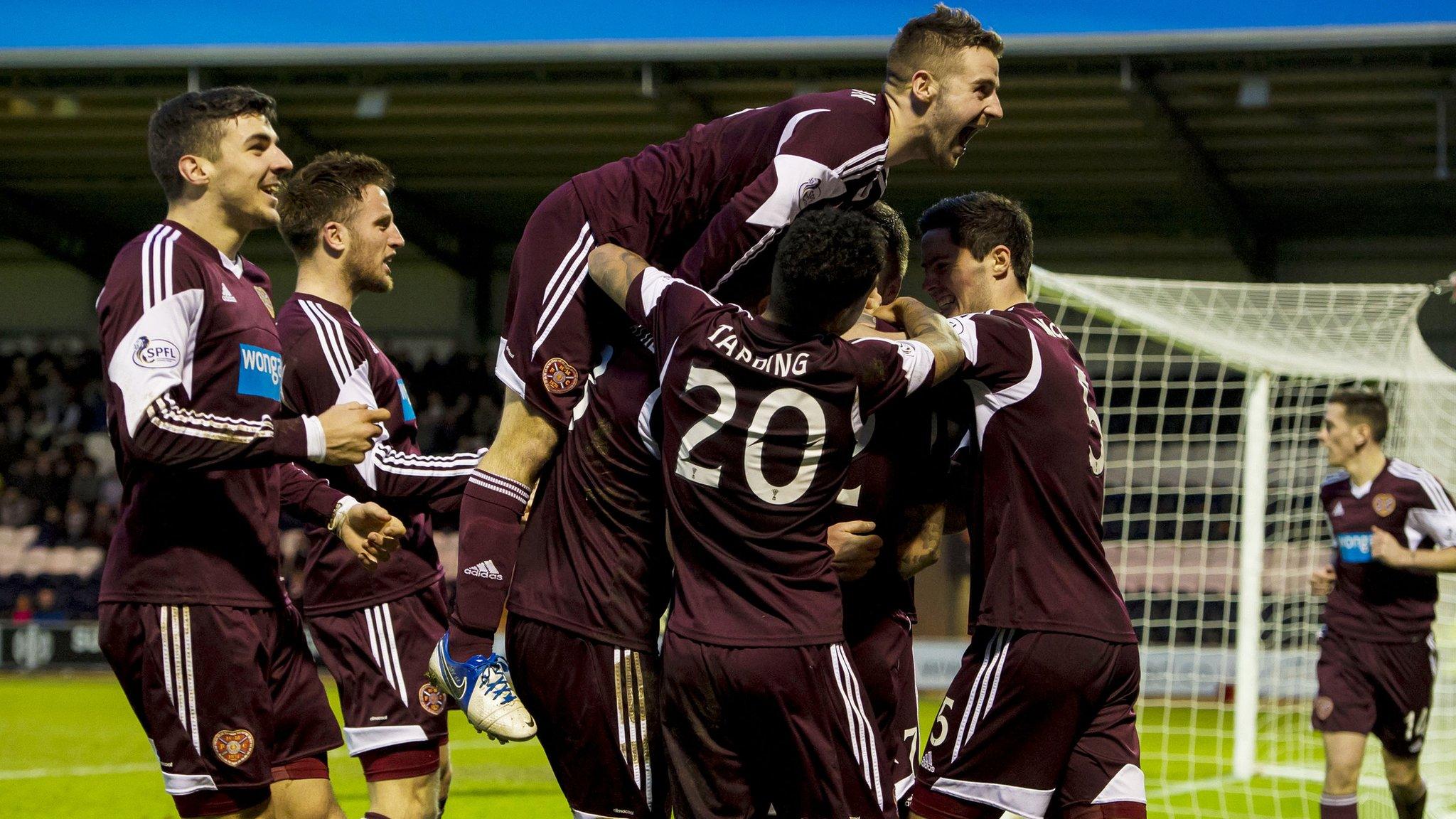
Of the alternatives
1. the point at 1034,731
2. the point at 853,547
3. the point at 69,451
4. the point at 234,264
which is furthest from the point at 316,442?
the point at 69,451

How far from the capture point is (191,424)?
12.7 ft

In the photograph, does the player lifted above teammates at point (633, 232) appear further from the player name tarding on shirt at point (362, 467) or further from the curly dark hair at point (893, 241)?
the player name tarding on shirt at point (362, 467)

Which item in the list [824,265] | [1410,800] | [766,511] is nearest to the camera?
[824,265]

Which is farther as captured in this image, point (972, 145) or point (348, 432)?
point (972, 145)

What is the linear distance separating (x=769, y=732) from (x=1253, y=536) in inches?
289

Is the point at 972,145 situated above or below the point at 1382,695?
above

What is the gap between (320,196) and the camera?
17.5 ft

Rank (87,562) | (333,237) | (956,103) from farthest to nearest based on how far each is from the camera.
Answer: (87,562)
(333,237)
(956,103)

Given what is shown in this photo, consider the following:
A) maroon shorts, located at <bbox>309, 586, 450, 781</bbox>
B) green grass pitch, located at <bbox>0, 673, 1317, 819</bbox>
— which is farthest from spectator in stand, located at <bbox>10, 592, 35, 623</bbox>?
maroon shorts, located at <bbox>309, 586, 450, 781</bbox>

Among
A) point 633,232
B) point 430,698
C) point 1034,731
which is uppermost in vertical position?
point 633,232

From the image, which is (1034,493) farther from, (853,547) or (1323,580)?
(1323,580)

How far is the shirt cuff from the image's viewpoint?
397cm

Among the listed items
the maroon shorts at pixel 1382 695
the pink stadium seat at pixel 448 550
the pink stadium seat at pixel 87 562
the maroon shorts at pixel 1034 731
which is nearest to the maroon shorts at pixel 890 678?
the maroon shorts at pixel 1034 731

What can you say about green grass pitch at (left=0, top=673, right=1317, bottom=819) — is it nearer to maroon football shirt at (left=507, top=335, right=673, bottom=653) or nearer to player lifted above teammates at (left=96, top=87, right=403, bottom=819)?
player lifted above teammates at (left=96, top=87, right=403, bottom=819)
